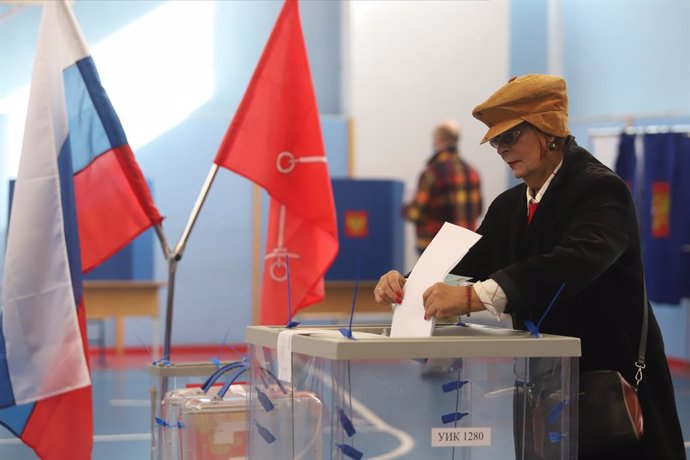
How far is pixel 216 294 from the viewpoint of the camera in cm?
886

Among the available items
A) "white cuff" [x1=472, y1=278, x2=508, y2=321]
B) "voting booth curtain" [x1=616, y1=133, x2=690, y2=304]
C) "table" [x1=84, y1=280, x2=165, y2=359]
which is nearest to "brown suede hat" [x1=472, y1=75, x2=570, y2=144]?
"white cuff" [x1=472, y1=278, x2=508, y2=321]

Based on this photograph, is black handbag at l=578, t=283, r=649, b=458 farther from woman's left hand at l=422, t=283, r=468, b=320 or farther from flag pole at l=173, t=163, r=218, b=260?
flag pole at l=173, t=163, r=218, b=260

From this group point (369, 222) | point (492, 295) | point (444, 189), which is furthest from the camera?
point (369, 222)

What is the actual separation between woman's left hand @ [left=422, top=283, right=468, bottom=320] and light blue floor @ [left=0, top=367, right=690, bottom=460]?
0.43ft

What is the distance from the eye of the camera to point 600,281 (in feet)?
6.83

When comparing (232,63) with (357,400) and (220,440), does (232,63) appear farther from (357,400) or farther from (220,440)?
(357,400)

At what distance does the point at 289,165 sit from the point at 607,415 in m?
1.93

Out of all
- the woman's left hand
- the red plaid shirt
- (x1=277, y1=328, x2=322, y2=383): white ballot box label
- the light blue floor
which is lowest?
the light blue floor

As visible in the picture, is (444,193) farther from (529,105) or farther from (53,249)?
(529,105)

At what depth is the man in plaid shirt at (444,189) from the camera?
6727 mm

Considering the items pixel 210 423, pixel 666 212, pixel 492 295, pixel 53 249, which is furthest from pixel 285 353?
pixel 666 212

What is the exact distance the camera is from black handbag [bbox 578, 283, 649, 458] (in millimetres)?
1979

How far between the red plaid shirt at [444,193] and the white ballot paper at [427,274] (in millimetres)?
4714

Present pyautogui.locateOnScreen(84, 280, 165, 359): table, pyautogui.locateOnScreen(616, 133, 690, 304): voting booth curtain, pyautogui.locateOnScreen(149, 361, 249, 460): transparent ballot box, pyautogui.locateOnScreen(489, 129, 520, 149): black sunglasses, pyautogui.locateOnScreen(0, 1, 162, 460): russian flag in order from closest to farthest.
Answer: pyautogui.locateOnScreen(489, 129, 520, 149): black sunglasses, pyautogui.locateOnScreen(149, 361, 249, 460): transparent ballot box, pyautogui.locateOnScreen(0, 1, 162, 460): russian flag, pyautogui.locateOnScreen(84, 280, 165, 359): table, pyautogui.locateOnScreen(616, 133, 690, 304): voting booth curtain
